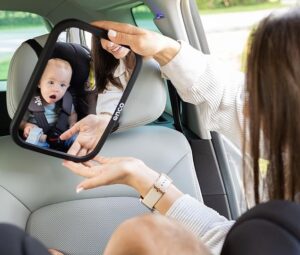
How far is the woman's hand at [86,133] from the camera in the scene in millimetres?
1351

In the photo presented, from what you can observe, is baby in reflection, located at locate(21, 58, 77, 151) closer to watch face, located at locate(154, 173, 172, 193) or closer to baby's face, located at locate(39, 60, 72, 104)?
baby's face, located at locate(39, 60, 72, 104)

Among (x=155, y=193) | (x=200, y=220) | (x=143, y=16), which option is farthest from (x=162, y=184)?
(x=143, y=16)

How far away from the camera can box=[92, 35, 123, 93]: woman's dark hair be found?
→ 132 cm

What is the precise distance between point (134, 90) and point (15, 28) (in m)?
0.75

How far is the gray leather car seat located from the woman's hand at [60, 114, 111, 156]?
10cm

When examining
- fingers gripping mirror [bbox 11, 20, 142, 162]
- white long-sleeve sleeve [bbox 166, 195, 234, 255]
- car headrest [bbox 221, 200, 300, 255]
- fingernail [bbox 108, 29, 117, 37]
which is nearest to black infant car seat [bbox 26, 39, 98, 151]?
fingers gripping mirror [bbox 11, 20, 142, 162]

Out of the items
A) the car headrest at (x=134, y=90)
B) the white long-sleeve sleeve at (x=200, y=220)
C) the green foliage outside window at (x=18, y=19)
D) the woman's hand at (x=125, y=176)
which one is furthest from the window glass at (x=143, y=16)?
the white long-sleeve sleeve at (x=200, y=220)

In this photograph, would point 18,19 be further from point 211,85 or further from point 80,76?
point 211,85

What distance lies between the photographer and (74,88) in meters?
1.33

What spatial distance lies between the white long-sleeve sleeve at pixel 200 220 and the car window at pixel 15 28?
3.70 ft

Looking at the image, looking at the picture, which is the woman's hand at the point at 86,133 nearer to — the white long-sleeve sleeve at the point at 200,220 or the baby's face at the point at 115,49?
the baby's face at the point at 115,49

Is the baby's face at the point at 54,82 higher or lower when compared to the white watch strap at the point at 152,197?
higher

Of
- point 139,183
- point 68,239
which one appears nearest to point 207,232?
Result: point 139,183

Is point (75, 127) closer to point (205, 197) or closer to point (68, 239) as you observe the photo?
point (68, 239)
